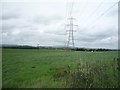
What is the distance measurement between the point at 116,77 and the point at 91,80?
3.10ft

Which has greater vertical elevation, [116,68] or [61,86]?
[116,68]

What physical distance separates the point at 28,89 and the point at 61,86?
3.40 ft

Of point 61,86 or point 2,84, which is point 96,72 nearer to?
point 61,86

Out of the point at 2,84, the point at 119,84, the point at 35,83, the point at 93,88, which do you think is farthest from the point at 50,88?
the point at 119,84

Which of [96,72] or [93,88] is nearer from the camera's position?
[93,88]

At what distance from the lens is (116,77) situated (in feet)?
13.9

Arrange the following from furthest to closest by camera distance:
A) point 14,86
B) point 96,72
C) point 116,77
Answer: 1. point 96,72
2. point 116,77
3. point 14,86

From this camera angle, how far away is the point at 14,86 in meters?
3.98

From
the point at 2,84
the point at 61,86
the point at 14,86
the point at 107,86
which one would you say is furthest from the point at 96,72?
the point at 2,84

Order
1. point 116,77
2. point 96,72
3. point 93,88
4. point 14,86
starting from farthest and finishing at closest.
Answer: point 96,72 < point 116,77 < point 14,86 < point 93,88

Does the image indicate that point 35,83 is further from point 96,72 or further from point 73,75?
point 96,72

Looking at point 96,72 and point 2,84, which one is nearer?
point 2,84

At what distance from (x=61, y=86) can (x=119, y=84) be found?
186 centimetres

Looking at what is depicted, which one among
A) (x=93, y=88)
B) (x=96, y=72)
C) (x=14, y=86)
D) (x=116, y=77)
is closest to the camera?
(x=93, y=88)
